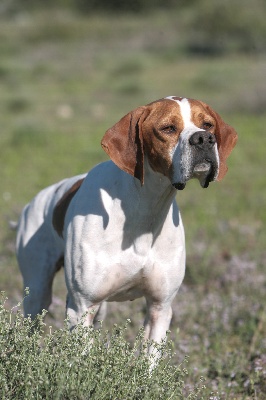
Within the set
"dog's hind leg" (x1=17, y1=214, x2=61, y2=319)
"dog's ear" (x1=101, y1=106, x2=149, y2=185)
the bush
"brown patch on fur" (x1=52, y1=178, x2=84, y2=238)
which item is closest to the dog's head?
"dog's ear" (x1=101, y1=106, x2=149, y2=185)

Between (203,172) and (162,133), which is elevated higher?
(162,133)

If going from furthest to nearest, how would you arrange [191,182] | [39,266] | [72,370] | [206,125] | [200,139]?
[191,182] < [39,266] < [206,125] < [200,139] < [72,370]

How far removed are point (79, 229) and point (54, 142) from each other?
10021mm

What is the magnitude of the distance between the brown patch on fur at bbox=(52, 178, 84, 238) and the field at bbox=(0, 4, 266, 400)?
3.70 ft

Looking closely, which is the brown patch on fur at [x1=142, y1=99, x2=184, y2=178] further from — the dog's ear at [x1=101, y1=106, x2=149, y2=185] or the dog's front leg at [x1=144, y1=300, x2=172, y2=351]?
the dog's front leg at [x1=144, y1=300, x2=172, y2=351]

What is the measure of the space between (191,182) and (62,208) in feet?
20.8

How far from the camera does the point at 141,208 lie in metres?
4.33

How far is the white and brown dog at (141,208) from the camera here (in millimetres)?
3984

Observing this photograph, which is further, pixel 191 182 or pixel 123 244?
pixel 191 182

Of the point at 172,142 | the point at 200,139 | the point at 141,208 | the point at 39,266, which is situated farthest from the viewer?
the point at 39,266

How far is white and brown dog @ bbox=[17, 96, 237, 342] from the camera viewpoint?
13.1ft

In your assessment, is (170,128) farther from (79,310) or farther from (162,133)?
(79,310)

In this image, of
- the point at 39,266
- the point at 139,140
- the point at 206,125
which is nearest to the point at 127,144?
the point at 139,140

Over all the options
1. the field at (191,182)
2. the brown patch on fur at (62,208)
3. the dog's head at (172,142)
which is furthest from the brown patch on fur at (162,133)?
the field at (191,182)
